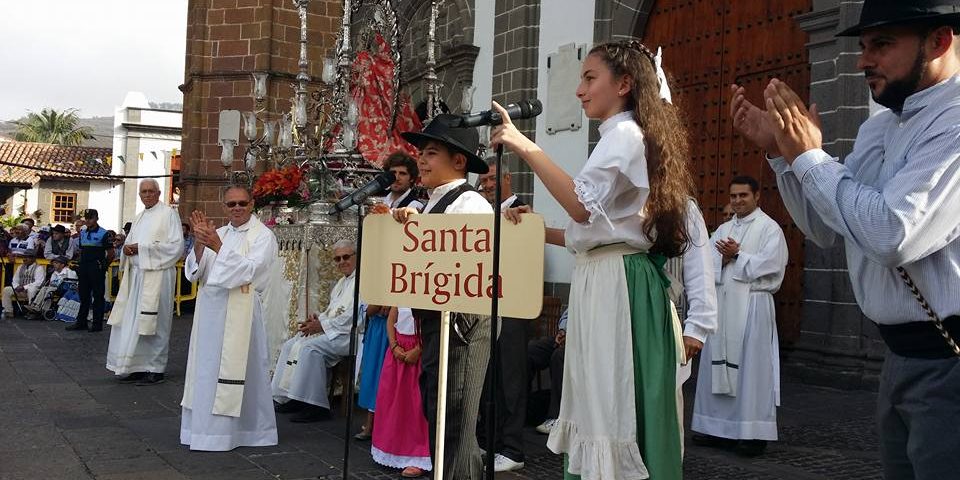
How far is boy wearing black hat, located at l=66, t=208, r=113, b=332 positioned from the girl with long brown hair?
13.1 m

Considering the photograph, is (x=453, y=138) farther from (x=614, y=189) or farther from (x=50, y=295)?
(x=50, y=295)

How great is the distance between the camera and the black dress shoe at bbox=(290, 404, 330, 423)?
721cm

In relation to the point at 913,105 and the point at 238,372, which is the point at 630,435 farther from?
the point at 238,372

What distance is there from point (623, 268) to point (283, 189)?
231 inches

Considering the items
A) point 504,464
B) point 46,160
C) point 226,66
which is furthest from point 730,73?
point 46,160

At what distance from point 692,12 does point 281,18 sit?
1269 cm

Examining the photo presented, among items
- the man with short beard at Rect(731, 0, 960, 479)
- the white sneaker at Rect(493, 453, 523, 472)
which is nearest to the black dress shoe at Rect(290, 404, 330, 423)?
the white sneaker at Rect(493, 453, 523, 472)

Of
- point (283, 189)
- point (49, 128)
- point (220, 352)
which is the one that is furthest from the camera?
point (49, 128)

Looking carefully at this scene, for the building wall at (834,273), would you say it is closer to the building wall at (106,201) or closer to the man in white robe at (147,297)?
the man in white robe at (147,297)

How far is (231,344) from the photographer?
6.23 m

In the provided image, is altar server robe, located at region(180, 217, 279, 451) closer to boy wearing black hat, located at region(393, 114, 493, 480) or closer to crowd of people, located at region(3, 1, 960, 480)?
crowd of people, located at region(3, 1, 960, 480)

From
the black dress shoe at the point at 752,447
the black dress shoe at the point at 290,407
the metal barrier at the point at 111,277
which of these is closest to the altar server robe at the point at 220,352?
the black dress shoe at the point at 290,407

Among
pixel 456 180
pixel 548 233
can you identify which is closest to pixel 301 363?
pixel 456 180

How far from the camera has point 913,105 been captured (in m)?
2.22
